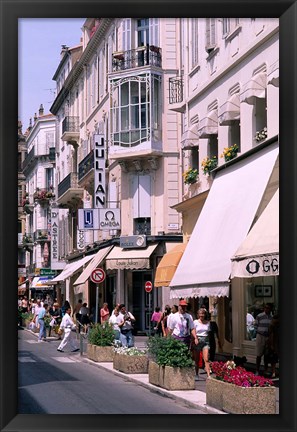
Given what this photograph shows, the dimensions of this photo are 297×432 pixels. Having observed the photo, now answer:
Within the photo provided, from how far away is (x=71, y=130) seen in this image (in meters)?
59.8

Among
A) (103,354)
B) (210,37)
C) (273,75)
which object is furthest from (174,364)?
(210,37)

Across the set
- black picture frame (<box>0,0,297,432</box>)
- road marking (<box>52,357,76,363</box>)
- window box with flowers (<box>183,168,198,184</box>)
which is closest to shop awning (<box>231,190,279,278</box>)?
black picture frame (<box>0,0,297,432</box>)

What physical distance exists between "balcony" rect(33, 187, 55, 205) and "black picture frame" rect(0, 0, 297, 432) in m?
67.3

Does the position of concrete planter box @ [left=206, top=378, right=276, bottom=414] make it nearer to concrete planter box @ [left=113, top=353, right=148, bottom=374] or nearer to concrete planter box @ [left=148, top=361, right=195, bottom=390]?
concrete planter box @ [left=148, top=361, right=195, bottom=390]

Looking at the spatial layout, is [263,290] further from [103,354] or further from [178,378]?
[178,378]

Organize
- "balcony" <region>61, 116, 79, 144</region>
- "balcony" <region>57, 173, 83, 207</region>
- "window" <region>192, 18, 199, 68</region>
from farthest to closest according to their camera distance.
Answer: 1. "balcony" <region>61, 116, 79, 144</region>
2. "balcony" <region>57, 173, 83, 207</region>
3. "window" <region>192, 18, 199, 68</region>

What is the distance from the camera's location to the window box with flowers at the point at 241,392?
42.5ft

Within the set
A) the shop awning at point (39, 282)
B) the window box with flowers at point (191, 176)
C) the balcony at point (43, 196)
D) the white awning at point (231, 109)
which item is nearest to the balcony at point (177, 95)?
the window box with flowers at point (191, 176)

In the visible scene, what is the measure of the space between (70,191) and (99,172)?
1285 cm

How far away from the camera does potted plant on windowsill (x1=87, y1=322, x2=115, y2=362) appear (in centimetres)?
2620

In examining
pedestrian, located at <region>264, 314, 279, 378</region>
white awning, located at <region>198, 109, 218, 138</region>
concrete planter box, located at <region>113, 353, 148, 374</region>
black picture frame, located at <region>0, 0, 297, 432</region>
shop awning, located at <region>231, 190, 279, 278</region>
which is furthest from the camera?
white awning, located at <region>198, 109, 218, 138</region>

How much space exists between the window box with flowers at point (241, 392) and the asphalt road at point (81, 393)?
0.64 metres

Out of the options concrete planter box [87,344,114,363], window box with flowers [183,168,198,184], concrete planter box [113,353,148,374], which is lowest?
concrete planter box [87,344,114,363]
